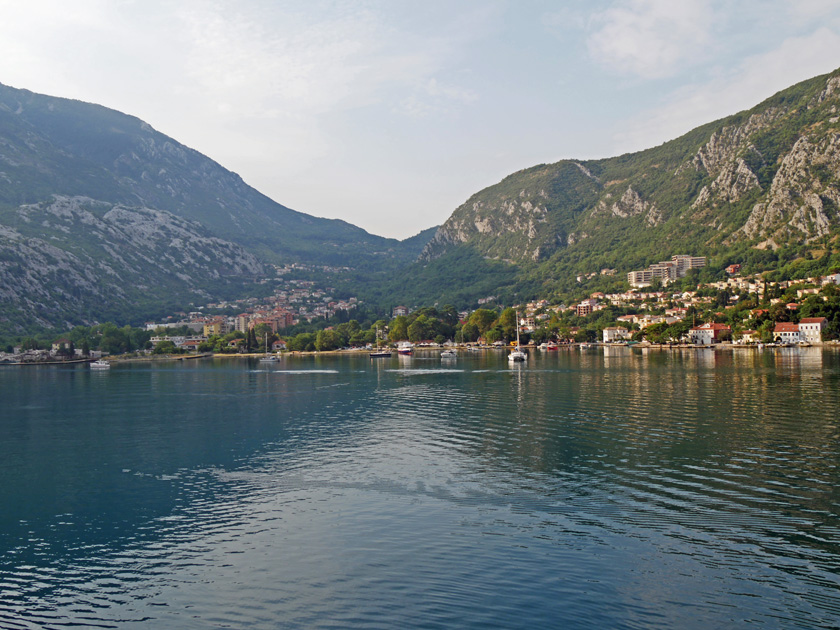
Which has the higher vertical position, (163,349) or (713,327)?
(713,327)

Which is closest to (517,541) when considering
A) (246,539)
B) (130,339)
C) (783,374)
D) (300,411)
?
(246,539)

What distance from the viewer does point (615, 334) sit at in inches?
5630

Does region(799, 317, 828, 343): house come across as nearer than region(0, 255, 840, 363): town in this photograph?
Yes

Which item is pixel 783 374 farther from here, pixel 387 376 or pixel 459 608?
pixel 459 608

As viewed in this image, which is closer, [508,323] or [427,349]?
[508,323]

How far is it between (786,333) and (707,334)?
1880 centimetres

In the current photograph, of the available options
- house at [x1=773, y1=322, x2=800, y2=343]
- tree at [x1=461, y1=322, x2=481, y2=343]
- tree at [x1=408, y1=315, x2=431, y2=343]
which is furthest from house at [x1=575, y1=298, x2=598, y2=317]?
house at [x1=773, y1=322, x2=800, y2=343]

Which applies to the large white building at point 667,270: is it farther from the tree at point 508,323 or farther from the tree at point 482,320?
the tree at point 482,320

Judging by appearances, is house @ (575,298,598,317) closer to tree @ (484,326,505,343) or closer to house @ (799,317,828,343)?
tree @ (484,326,505,343)

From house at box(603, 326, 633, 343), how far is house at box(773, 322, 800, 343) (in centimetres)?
4207

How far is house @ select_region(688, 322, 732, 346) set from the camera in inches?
4578

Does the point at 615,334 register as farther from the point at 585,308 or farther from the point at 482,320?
the point at 482,320

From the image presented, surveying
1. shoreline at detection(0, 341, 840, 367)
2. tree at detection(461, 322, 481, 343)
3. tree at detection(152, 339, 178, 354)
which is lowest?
shoreline at detection(0, 341, 840, 367)

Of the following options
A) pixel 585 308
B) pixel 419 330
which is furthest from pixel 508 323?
pixel 585 308
